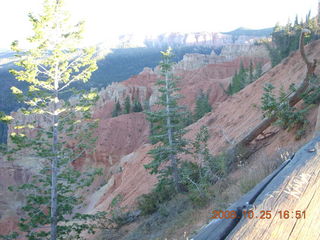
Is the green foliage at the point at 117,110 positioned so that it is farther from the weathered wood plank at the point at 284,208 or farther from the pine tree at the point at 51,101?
the weathered wood plank at the point at 284,208

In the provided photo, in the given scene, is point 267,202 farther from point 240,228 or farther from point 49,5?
point 49,5

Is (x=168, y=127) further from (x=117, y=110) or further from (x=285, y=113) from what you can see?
(x=117, y=110)

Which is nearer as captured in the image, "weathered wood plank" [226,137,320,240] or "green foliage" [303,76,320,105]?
"weathered wood plank" [226,137,320,240]

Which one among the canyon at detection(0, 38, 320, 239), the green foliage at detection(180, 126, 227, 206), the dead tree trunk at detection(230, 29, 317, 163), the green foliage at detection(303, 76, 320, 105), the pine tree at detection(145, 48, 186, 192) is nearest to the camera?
the green foliage at detection(180, 126, 227, 206)

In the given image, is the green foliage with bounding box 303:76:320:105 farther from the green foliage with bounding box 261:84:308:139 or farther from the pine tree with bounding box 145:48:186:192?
the pine tree with bounding box 145:48:186:192

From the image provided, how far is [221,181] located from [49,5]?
7.79 m

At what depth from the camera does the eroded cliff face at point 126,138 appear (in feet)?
63.8

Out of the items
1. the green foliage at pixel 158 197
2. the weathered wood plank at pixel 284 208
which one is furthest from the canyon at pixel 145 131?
the weathered wood plank at pixel 284 208

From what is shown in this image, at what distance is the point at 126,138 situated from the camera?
3903 cm

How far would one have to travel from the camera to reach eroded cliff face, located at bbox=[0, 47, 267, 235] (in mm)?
19453

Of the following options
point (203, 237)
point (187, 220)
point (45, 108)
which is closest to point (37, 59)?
point (45, 108)

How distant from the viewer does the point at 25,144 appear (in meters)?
8.74

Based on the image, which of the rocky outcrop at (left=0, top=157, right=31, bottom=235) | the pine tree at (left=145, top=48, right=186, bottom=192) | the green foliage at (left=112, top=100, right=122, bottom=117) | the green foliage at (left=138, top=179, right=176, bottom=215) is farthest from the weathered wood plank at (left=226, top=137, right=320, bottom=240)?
the green foliage at (left=112, top=100, right=122, bottom=117)

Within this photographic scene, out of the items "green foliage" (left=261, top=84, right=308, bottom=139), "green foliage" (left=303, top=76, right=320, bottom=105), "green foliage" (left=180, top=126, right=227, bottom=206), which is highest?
"green foliage" (left=303, top=76, right=320, bottom=105)
